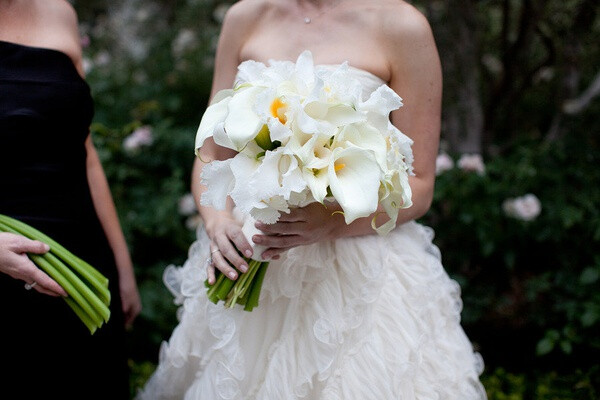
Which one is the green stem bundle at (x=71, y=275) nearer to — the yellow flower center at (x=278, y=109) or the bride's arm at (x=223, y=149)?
the bride's arm at (x=223, y=149)

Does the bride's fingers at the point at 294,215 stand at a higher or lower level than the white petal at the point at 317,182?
lower

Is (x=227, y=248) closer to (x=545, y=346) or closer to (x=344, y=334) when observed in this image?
(x=344, y=334)

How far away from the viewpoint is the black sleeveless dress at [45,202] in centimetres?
188

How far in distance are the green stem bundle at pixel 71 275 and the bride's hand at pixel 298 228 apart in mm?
585

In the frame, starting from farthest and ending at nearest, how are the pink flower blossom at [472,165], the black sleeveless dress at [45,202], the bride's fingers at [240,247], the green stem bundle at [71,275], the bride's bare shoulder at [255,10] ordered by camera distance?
the pink flower blossom at [472,165], the bride's bare shoulder at [255,10], the black sleeveless dress at [45,202], the green stem bundle at [71,275], the bride's fingers at [240,247]

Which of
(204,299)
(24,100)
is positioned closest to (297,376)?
(204,299)

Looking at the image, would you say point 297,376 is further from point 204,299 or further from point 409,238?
point 409,238

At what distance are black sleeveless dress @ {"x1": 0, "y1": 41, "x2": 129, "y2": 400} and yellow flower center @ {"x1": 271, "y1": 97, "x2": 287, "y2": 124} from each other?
924 mm

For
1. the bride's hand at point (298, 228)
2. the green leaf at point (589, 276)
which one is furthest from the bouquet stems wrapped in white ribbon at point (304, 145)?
the green leaf at point (589, 276)

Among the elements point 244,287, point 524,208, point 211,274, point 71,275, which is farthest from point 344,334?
point 524,208

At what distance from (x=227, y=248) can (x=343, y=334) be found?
42 centimetres

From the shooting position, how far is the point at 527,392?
309 cm

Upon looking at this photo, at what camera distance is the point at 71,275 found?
1802mm

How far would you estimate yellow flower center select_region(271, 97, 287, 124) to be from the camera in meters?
1.36
